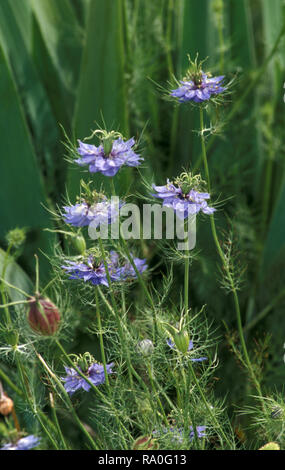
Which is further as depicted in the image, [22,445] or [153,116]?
[153,116]

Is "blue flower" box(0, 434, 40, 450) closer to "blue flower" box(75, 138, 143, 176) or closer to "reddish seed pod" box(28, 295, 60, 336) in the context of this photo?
"reddish seed pod" box(28, 295, 60, 336)

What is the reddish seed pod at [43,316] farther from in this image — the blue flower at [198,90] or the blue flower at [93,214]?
→ the blue flower at [198,90]

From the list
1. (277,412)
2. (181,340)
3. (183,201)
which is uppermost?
(183,201)

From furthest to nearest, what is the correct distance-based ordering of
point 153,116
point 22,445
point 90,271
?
point 153,116 < point 90,271 < point 22,445

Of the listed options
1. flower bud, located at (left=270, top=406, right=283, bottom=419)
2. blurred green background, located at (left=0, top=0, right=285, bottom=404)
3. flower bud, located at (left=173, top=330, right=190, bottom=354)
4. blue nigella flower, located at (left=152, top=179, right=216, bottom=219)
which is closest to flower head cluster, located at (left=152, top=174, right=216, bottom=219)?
blue nigella flower, located at (left=152, top=179, right=216, bottom=219)

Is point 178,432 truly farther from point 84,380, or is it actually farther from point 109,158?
point 109,158

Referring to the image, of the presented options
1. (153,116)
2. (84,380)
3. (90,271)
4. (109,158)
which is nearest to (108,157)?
(109,158)

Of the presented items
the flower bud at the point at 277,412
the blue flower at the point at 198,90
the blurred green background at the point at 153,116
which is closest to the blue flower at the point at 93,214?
the blue flower at the point at 198,90
